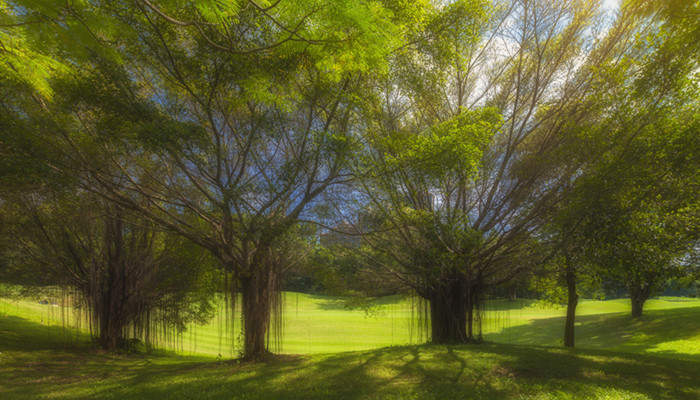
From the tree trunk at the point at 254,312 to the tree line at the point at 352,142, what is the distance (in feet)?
0.15

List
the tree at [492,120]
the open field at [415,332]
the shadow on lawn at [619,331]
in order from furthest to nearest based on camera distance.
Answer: the shadow on lawn at [619,331] < the open field at [415,332] < the tree at [492,120]

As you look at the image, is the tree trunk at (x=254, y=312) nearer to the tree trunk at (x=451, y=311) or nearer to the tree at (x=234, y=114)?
the tree at (x=234, y=114)

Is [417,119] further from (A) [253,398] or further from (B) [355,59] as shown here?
(A) [253,398]

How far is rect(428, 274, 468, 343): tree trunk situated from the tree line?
0.06 metres

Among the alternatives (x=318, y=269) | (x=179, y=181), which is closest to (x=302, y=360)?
(x=318, y=269)

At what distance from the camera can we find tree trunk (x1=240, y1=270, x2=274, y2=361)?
28.4 feet

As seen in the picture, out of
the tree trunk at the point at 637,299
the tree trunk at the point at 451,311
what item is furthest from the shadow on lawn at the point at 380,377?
the tree trunk at the point at 637,299

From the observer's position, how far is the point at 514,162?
30.1 ft

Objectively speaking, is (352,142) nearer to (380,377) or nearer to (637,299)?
(380,377)

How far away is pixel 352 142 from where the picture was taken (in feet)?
24.8

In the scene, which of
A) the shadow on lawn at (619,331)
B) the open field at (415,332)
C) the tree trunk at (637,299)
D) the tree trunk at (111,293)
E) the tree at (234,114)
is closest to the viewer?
the tree at (234,114)

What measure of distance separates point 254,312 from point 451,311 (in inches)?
209

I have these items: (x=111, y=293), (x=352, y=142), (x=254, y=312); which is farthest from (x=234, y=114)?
(x=111, y=293)

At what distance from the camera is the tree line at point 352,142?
19.1 ft
